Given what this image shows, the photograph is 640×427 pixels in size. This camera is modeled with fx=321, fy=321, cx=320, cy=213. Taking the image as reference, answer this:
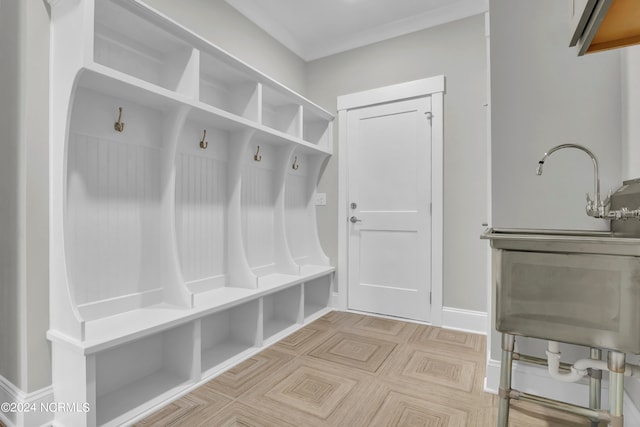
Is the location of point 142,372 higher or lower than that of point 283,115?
lower

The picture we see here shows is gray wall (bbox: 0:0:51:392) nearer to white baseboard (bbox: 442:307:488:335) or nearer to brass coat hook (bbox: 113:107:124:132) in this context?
brass coat hook (bbox: 113:107:124:132)

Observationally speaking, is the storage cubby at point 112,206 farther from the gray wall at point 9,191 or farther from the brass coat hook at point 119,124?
the gray wall at point 9,191

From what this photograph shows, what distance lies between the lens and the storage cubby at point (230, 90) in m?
2.16

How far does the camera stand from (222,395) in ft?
5.49

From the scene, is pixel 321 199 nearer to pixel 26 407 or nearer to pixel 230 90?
pixel 230 90

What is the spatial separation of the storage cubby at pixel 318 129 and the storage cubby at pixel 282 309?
4.72 feet

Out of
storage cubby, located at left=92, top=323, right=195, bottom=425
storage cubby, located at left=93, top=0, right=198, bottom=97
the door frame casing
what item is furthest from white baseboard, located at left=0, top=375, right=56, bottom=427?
the door frame casing

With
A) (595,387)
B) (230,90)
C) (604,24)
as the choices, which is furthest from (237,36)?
(595,387)

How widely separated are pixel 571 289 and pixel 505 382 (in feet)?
1.47

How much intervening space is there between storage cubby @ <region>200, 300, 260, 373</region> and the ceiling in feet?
7.68

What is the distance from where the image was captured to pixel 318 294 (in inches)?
127

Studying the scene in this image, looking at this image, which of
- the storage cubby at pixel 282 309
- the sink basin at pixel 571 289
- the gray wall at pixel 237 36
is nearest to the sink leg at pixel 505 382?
the sink basin at pixel 571 289

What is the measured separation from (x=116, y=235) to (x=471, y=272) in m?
2.50

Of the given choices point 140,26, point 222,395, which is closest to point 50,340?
point 222,395
